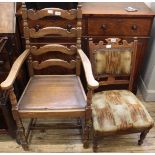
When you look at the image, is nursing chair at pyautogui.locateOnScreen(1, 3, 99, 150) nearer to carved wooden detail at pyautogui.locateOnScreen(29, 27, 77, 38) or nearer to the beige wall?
carved wooden detail at pyautogui.locateOnScreen(29, 27, 77, 38)

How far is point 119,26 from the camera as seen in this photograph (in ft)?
5.80

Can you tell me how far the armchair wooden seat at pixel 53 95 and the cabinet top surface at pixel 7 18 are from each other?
45 cm

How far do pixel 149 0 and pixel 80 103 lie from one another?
1.27 m

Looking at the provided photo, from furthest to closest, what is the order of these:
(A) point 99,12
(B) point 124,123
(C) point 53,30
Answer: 1. (A) point 99,12
2. (C) point 53,30
3. (B) point 124,123

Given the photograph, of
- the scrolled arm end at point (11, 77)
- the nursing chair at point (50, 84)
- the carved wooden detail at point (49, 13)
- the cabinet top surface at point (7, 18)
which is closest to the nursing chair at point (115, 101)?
the nursing chair at point (50, 84)

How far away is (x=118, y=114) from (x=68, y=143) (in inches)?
21.8

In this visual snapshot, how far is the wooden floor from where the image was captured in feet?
5.70

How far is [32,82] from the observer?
1.73 metres

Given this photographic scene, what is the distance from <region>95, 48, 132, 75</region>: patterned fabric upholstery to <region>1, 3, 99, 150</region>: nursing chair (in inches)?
5.8

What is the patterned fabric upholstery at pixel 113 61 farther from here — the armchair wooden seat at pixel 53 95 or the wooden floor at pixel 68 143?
the wooden floor at pixel 68 143

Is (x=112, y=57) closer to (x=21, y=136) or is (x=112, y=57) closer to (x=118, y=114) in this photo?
(x=118, y=114)

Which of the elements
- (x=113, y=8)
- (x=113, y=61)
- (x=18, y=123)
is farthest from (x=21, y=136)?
(x=113, y=8)

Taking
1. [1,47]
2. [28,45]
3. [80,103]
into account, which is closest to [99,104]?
[80,103]

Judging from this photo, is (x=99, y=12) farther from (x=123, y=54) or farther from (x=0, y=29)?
(x=0, y=29)
